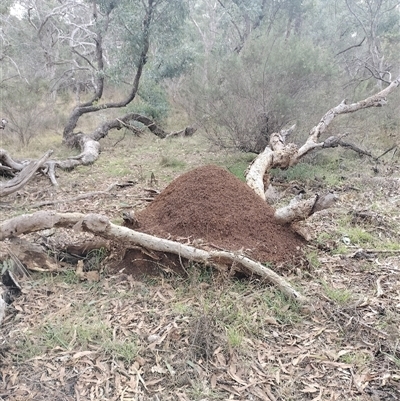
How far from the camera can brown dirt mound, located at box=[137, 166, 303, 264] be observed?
3.30 m

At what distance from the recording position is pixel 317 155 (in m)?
7.26

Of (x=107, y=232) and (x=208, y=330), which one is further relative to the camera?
(x=107, y=232)

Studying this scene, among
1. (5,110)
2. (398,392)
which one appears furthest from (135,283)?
(5,110)

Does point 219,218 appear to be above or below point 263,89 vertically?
below

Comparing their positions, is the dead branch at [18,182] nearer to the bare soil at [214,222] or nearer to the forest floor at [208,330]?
the forest floor at [208,330]

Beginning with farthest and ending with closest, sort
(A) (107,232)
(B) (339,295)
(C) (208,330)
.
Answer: (A) (107,232) → (B) (339,295) → (C) (208,330)

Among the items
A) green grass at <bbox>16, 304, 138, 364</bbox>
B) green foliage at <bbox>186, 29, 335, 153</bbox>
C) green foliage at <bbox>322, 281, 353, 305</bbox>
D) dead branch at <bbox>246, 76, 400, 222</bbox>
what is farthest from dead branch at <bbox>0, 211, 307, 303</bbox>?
green foliage at <bbox>186, 29, 335, 153</bbox>

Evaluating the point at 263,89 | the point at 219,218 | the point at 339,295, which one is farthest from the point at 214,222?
the point at 263,89

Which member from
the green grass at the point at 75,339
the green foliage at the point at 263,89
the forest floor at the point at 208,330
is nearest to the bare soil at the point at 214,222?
the forest floor at the point at 208,330

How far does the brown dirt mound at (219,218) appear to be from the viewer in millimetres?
3297

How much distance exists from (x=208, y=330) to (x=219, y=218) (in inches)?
49.4

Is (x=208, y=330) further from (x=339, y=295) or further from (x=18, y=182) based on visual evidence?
(x=18, y=182)

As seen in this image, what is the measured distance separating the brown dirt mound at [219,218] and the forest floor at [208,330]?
16 centimetres

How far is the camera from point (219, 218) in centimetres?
345
